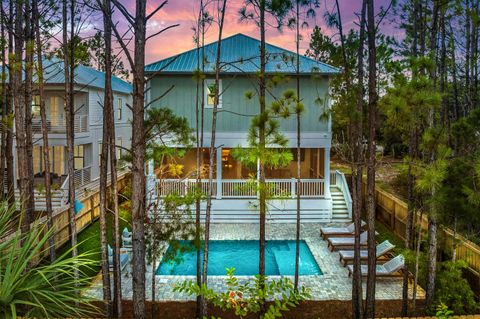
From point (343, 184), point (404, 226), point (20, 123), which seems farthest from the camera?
point (343, 184)

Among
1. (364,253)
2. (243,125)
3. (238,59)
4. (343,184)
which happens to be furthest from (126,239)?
(343,184)

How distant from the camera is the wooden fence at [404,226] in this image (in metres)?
9.70

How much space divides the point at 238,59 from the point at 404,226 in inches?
383

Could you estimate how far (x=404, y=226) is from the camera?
50.4 ft

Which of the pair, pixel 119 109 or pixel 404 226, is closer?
pixel 404 226

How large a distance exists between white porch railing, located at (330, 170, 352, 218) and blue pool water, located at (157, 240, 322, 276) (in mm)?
4374

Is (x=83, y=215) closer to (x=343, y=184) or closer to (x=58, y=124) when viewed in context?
(x=58, y=124)

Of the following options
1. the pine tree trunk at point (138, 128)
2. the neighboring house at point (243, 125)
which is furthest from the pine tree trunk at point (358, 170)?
the neighboring house at point (243, 125)

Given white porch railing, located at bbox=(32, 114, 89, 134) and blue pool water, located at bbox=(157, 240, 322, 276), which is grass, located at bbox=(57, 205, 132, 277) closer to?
blue pool water, located at bbox=(157, 240, 322, 276)

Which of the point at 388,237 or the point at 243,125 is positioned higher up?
the point at 243,125

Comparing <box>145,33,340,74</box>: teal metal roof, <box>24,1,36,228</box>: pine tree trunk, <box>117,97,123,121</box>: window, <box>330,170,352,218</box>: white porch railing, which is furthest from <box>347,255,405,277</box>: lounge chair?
<box>117,97,123,121</box>: window

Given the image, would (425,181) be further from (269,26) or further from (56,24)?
(56,24)

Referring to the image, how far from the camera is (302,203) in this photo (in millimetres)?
18422

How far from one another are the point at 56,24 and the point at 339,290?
9.82 m
